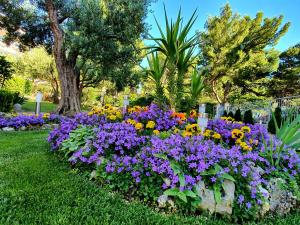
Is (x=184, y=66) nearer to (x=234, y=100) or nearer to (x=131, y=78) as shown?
(x=131, y=78)

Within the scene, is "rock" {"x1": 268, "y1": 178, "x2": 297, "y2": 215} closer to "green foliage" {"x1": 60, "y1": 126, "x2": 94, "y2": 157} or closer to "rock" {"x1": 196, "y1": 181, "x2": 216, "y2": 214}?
"rock" {"x1": 196, "y1": 181, "x2": 216, "y2": 214}

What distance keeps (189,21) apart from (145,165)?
8.34 feet

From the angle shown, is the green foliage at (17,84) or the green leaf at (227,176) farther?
the green foliage at (17,84)

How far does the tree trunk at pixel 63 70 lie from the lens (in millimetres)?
9041

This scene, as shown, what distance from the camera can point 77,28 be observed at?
28.6 ft

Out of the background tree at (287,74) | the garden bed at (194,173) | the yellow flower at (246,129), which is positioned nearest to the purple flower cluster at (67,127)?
the garden bed at (194,173)

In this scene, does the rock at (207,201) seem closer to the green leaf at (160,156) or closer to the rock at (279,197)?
the green leaf at (160,156)

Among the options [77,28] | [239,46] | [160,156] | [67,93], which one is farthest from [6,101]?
[239,46]

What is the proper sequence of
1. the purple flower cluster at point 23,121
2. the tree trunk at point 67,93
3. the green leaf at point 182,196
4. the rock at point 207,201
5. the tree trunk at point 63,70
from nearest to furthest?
1. the green leaf at point 182,196
2. the rock at point 207,201
3. the purple flower cluster at point 23,121
4. the tree trunk at point 63,70
5. the tree trunk at point 67,93

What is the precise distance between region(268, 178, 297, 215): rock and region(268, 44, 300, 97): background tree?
2120cm

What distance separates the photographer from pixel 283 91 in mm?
21922

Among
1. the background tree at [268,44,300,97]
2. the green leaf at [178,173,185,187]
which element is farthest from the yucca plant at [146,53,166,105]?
the background tree at [268,44,300,97]

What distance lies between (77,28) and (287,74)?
61.7ft

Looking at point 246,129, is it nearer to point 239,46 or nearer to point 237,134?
point 237,134
